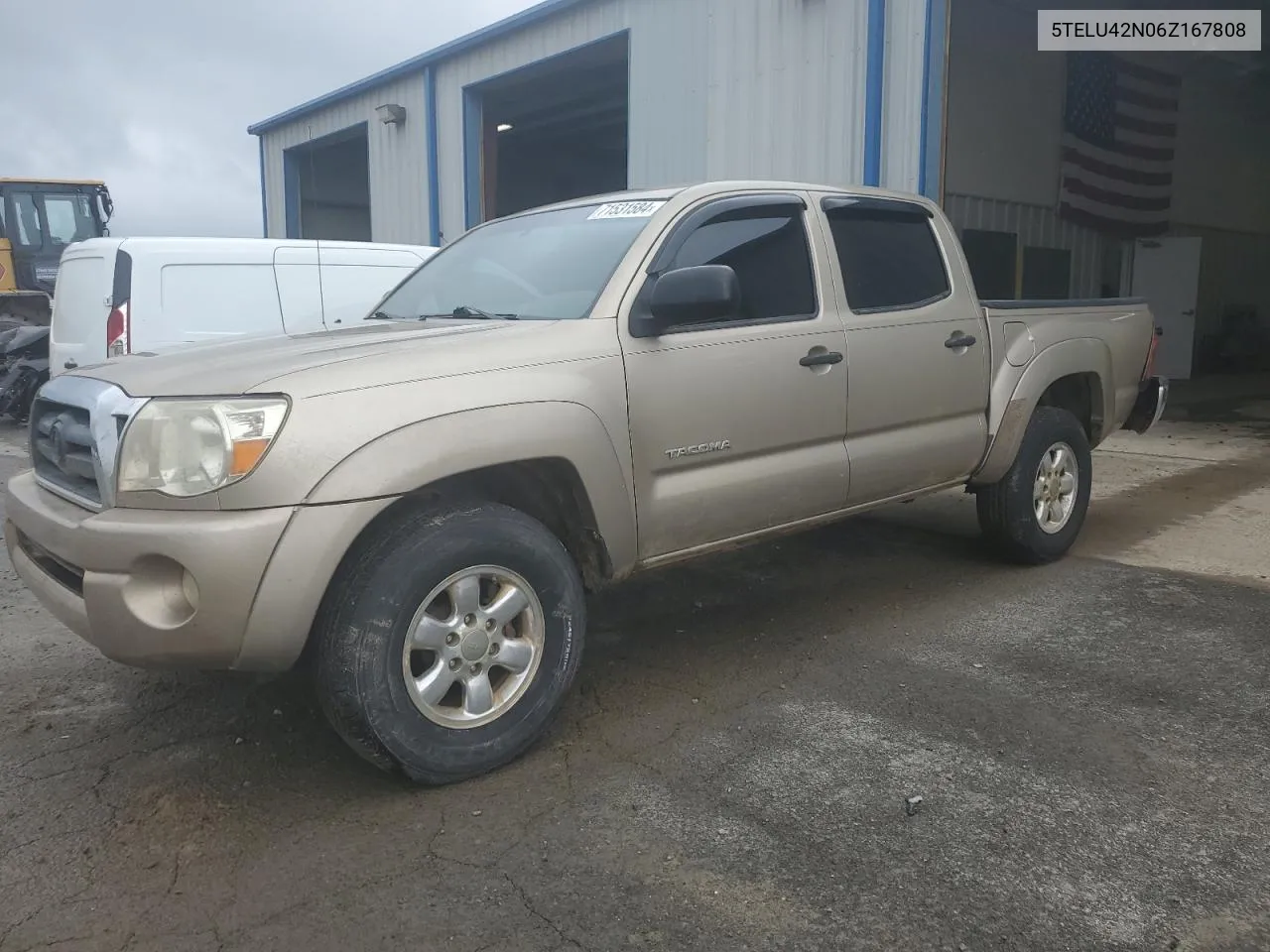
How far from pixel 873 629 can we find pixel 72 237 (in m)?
18.9

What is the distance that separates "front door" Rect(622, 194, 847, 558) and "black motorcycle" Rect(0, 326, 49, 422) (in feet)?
37.5

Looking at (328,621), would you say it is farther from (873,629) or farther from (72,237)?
(72,237)

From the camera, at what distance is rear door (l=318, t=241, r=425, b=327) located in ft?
26.9

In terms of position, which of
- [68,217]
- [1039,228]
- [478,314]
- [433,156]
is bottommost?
[478,314]

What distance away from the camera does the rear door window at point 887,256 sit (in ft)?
14.5

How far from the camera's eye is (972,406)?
4840mm

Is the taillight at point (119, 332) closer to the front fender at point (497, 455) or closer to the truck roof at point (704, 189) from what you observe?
the truck roof at point (704, 189)

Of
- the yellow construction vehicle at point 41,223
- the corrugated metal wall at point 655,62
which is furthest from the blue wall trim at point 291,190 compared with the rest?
the corrugated metal wall at point 655,62

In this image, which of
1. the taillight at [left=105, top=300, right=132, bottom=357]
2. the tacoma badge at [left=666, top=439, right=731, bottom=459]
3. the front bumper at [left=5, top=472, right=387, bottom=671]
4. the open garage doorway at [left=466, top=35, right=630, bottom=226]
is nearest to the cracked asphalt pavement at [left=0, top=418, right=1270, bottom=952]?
the front bumper at [left=5, top=472, right=387, bottom=671]

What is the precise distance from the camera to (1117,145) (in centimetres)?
1597

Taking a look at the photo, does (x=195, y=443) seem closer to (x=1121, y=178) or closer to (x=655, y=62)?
(x=655, y=62)

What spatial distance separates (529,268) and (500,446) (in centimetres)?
118

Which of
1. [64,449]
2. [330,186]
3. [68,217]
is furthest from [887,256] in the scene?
[330,186]

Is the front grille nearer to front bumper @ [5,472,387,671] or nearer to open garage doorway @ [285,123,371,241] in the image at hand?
front bumper @ [5,472,387,671]
